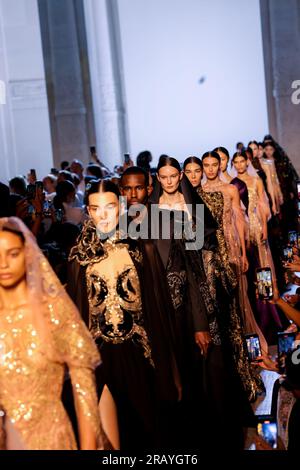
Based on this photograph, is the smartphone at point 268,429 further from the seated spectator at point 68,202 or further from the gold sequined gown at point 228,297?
the seated spectator at point 68,202

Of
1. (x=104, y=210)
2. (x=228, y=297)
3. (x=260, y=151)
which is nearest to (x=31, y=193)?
(x=228, y=297)

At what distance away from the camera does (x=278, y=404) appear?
4.61 meters

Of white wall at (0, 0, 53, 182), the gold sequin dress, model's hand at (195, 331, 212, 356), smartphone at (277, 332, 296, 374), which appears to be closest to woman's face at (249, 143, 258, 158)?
white wall at (0, 0, 53, 182)

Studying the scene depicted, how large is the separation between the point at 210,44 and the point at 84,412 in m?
12.8

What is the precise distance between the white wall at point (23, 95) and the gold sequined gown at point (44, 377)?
35.6ft

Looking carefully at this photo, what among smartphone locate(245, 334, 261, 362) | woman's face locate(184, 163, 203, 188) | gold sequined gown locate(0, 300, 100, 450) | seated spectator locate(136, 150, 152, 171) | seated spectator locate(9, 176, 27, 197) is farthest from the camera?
seated spectator locate(136, 150, 152, 171)

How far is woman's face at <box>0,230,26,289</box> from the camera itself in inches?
143

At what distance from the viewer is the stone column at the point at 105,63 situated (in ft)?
51.8

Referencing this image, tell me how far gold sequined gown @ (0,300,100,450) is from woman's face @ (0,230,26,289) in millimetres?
142

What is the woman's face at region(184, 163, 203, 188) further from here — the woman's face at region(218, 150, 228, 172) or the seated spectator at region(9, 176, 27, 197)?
the woman's face at region(218, 150, 228, 172)

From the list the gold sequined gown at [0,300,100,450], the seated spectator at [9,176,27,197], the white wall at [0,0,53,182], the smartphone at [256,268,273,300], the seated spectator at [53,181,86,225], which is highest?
the white wall at [0,0,53,182]

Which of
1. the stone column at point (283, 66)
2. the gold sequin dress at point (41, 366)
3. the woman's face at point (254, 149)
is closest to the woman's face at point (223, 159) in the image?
the woman's face at point (254, 149)
